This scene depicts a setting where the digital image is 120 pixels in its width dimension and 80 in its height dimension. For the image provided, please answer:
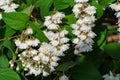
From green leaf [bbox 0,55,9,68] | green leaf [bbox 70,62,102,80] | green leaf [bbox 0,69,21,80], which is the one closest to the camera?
green leaf [bbox 0,69,21,80]

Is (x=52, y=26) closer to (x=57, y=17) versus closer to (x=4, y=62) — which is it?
(x=57, y=17)

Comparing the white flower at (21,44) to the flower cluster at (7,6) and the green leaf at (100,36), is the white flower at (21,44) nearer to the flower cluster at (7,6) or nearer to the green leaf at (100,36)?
the flower cluster at (7,6)

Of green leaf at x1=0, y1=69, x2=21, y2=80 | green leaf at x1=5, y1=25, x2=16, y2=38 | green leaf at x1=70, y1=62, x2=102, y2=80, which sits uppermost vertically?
green leaf at x1=5, y1=25, x2=16, y2=38

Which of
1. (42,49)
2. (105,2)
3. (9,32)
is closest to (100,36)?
(105,2)

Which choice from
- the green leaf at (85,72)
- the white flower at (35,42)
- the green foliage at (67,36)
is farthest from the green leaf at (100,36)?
the white flower at (35,42)

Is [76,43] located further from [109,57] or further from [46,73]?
[109,57]

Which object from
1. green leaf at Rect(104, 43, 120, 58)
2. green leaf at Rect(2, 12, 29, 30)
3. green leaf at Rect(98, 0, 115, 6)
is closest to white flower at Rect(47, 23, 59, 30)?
green leaf at Rect(2, 12, 29, 30)

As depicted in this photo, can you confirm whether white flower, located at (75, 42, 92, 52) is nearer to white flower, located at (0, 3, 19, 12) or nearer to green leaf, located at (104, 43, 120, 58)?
green leaf, located at (104, 43, 120, 58)
